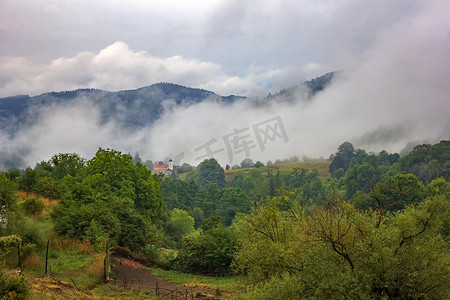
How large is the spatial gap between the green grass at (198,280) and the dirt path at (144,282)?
3.33 feet

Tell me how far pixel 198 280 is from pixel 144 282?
20.9 feet

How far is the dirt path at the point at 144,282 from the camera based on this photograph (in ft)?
73.4

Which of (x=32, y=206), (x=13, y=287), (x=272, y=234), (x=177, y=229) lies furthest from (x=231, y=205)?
(x=13, y=287)

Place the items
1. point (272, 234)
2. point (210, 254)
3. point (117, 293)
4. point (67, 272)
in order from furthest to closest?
point (210, 254) → point (67, 272) → point (272, 234) → point (117, 293)

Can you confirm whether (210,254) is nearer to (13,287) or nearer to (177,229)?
(13,287)

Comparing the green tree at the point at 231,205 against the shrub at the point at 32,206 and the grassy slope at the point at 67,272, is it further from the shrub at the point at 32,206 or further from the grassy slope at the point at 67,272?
the grassy slope at the point at 67,272

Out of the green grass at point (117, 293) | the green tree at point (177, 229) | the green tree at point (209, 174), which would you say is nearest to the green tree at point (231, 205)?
the green tree at point (177, 229)

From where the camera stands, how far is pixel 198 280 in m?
30.8

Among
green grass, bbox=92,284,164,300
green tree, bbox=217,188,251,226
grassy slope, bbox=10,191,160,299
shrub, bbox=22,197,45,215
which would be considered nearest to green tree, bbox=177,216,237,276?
grassy slope, bbox=10,191,160,299

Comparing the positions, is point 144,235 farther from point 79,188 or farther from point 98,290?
point 98,290

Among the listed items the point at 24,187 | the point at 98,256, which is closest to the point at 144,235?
the point at 98,256

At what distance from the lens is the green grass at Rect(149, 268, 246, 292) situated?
27.7m

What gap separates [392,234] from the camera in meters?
14.0

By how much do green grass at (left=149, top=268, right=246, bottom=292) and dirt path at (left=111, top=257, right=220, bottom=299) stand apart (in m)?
1.02
